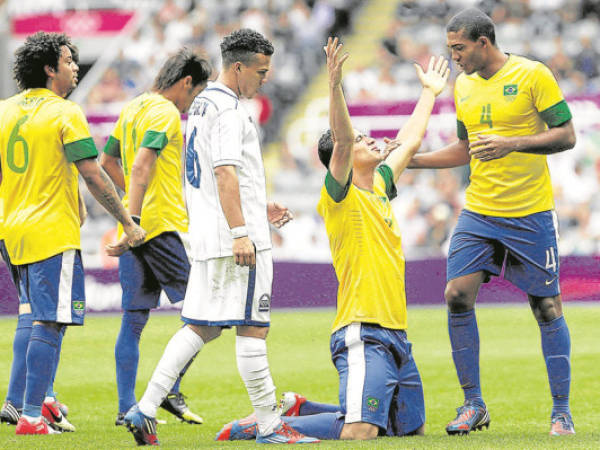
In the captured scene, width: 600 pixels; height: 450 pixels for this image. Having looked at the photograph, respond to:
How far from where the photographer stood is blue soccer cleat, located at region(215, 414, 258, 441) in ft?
17.7

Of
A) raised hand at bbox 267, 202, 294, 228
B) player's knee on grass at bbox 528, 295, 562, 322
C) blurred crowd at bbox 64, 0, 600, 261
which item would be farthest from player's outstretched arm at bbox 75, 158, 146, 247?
blurred crowd at bbox 64, 0, 600, 261

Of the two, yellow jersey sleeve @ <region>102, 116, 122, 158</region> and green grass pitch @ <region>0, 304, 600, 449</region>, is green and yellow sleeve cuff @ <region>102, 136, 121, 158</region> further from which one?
green grass pitch @ <region>0, 304, 600, 449</region>

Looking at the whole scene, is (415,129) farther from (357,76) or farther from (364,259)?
(357,76)

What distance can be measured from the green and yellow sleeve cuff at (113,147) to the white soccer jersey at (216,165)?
2.00 m

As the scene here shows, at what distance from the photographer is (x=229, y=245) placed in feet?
16.7

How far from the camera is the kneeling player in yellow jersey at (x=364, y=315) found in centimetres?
535

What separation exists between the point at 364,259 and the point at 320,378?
3.59m

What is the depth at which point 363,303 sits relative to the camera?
18.1 ft

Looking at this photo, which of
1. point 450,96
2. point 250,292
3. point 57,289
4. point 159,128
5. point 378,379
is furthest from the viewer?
point 450,96

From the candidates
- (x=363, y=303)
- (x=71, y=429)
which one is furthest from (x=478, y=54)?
(x=71, y=429)

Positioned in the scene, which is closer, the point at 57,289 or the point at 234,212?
the point at 234,212

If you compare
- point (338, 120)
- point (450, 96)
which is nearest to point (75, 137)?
point (338, 120)

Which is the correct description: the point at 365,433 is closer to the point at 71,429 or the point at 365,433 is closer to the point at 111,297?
the point at 71,429

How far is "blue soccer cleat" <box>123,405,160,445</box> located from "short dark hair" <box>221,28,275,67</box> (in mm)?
1773
